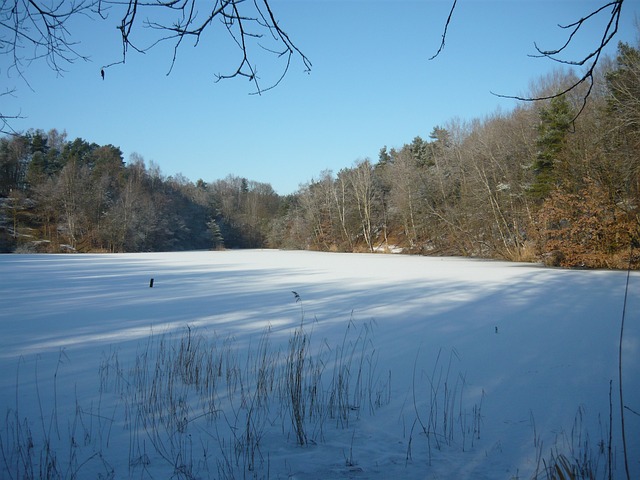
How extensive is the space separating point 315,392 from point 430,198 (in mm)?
30819

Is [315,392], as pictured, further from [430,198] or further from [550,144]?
[430,198]

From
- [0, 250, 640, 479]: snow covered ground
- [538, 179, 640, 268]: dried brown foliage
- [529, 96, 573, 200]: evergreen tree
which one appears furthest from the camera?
[529, 96, 573, 200]: evergreen tree

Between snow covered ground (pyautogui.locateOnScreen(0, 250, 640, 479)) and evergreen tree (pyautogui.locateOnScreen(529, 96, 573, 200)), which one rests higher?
evergreen tree (pyautogui.locateOnScreen(529, 96, 573, 200))

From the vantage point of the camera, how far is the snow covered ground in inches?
99.3

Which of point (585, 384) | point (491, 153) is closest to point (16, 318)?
point (585, 384)

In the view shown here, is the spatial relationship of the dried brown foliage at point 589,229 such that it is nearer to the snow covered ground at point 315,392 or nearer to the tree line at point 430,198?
the tree line at point 430,198

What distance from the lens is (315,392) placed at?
3338mm

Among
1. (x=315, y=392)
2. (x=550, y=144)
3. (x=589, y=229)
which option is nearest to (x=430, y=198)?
(x=550, y=144)

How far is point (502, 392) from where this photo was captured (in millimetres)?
3629

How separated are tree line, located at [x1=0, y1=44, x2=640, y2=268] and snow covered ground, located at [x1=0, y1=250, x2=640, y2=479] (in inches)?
83.8

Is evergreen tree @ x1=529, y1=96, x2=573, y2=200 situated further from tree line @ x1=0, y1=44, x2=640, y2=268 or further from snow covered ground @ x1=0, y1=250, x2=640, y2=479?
snow covered ground @ x1=0, y1=250, x2=640, y2=479

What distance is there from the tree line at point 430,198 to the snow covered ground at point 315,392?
6.98 feet

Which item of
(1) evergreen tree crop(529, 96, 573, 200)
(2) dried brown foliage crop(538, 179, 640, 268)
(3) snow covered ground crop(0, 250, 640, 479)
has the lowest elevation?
(3) snow covered ground crop(0, 250, 640, 479)

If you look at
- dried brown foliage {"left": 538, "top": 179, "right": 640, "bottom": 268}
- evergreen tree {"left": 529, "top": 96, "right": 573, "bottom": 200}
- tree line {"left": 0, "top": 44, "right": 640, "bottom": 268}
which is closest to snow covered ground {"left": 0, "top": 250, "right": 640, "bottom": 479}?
tree line {"left": 0, "top": 44, "right": 640, "bottom": 268}
